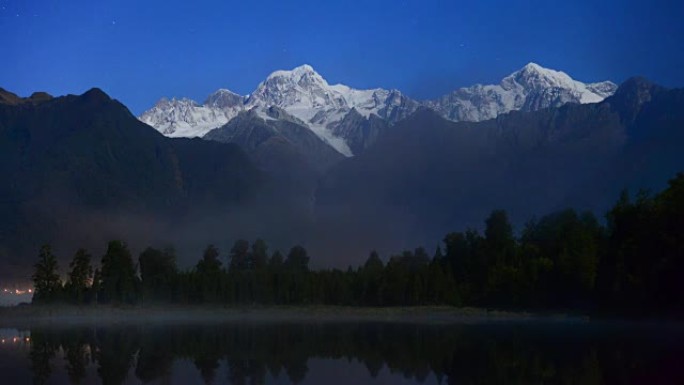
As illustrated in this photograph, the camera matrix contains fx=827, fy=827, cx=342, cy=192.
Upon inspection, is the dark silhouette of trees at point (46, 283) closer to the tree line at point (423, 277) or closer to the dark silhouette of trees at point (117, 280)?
the tree line at point (423, 277)

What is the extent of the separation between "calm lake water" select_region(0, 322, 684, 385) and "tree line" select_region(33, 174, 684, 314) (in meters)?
38.4

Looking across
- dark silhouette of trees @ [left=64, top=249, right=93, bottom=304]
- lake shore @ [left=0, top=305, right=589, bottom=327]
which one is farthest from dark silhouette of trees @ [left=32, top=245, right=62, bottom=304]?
lake shore @ [left=0, top=305, right=589, bottom=327]

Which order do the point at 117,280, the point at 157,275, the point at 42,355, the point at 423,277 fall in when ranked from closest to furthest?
1. the point at 42,355
2. the point at 423,277
3. the point at 117,280
4. the point at 157,275

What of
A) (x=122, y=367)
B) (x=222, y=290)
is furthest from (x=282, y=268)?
(x=122, y=367)

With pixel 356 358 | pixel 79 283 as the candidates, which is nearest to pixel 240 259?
pixel 79 283

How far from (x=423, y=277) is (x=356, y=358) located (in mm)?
91190

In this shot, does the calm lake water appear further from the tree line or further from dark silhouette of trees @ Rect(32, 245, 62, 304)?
dark silhouette of trees @ Rect(32, 245, 62, 304)

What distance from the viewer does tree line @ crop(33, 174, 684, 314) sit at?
396ft

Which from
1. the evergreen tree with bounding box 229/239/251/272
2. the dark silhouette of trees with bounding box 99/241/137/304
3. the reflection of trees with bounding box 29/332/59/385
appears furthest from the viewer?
the evergreen tree with bounding box 229/239/251/272

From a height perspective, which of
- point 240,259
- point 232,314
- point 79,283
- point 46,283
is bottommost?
point 232,314

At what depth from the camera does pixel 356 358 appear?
55250 millimetres

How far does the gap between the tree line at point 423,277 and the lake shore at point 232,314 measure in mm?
5098

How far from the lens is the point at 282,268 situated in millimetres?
171250

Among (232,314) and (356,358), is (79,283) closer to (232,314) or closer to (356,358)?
(232,314)
